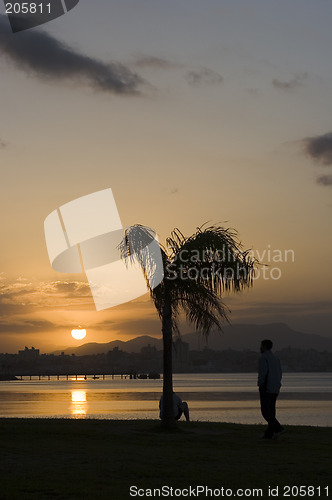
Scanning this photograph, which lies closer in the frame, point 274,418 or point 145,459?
point 145,459

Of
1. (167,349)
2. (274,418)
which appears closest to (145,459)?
(274,418)

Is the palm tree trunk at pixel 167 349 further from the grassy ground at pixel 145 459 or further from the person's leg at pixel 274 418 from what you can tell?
the person's leg at pixel 274 418

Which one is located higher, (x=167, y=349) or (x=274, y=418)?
(x=167, y=349)

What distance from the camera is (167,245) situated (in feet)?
74.4

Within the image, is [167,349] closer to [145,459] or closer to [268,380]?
[268,380]

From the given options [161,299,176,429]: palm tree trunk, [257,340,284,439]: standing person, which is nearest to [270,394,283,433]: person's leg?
[257,340,284,439]: standing person

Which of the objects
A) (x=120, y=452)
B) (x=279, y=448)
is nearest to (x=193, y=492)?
(x=120, y=452)

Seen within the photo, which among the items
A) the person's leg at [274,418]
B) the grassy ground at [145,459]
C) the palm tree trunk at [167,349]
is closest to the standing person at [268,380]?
the person's leg at [274,418]

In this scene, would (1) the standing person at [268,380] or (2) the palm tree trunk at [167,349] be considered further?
(2) the palm tree trunk at [167,349]

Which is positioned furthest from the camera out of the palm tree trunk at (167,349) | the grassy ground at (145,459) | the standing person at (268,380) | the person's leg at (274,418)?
the palm tree trunk at (167,349)

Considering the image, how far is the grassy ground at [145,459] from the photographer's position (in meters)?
11.5

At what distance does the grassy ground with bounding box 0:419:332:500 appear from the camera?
37.7 ft

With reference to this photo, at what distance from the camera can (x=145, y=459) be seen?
46.8 feet

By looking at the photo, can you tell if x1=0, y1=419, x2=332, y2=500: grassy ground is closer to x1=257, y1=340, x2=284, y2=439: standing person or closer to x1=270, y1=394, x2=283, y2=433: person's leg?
x1=270, y1=394, x2=283, y2=433: person's leg
